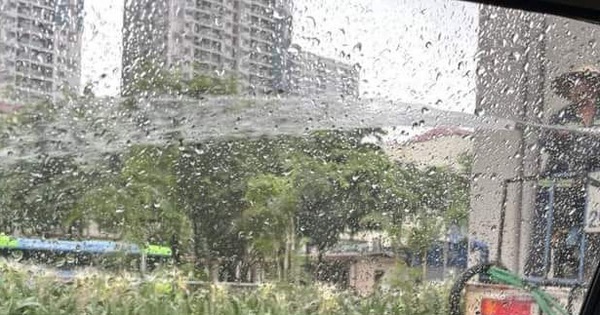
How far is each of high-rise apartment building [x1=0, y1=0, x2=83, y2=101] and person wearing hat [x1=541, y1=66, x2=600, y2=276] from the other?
1272 mm

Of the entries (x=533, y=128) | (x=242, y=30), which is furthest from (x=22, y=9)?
(x=533, y=128)

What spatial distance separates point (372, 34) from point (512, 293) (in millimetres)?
889

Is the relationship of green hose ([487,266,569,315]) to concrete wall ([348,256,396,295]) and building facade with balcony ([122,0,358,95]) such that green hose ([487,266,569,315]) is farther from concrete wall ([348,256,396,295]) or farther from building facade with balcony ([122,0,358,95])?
building facade with balcony ([122,0,358,95])

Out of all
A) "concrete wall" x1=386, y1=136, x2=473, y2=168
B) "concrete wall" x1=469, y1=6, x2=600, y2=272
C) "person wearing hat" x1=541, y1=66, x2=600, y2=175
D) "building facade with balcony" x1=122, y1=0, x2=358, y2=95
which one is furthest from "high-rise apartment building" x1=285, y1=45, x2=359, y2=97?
"person wearing hat" x1=541, y1=66, x2=600, y2=175

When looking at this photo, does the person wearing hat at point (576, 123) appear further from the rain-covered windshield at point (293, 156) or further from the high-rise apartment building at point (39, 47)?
the high-rise apartment building at point (39, 47)

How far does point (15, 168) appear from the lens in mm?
1663

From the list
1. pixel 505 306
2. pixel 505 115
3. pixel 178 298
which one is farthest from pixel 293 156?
pixel 505 306

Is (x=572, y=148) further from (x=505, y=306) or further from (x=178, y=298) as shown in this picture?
(x=178, y=298)

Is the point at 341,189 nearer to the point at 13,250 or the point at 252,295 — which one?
the point at 252,295

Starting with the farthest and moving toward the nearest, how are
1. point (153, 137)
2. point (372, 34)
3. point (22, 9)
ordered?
point (372, 34) < point (153, 137) < point (22, 9)

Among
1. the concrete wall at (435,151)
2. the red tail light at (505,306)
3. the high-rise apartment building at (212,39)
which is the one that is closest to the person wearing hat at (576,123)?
the concrete wall at (435,151)

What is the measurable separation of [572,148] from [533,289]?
42 cm

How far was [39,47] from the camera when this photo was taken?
1654 mm

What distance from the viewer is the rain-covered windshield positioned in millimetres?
1696
